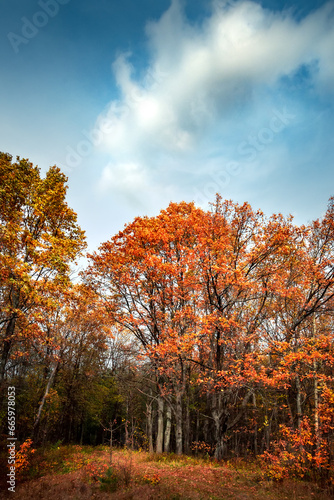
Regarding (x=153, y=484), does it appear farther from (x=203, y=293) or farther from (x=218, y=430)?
(x=203, y=293)

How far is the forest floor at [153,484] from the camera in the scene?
26.7 ft

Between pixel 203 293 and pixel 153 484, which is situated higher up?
pixel 203 293

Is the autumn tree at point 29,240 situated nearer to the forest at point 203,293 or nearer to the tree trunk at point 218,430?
the forest at point 203,293

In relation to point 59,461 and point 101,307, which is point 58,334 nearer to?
point 101,307

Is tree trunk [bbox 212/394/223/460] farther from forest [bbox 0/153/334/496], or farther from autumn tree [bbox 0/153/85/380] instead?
autumn tree [bbox 0/153/85/380]

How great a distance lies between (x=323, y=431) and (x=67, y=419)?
24140 millimetres

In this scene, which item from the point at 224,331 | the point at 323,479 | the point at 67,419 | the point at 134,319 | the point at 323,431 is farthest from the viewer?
the point at 67,419

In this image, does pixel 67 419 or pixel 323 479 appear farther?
pixel 67 419

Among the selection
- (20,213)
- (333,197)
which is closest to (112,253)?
(20,213)

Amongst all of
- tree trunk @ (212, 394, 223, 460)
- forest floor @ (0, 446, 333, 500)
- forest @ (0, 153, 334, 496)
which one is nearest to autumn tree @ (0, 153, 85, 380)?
forest @ (0, 153, 334, 496)

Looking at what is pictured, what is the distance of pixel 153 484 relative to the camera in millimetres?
8836

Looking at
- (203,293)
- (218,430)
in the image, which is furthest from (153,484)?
(203,293)

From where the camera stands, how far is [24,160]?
12.8 meters

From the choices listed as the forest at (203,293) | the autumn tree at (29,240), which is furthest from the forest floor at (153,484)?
the autumn tree at (29,240)
